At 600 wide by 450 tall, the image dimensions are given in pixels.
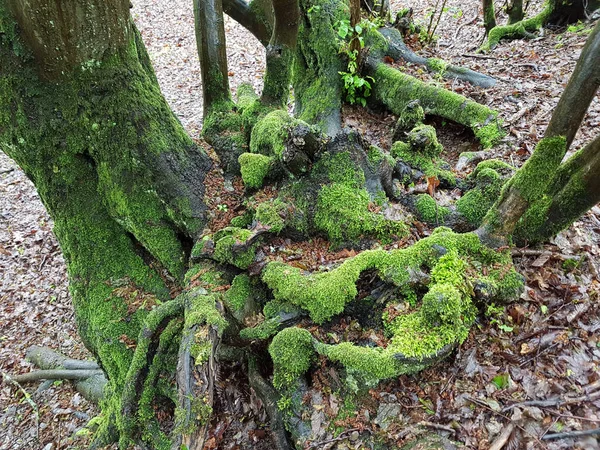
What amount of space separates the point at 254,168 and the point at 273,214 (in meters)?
0.70

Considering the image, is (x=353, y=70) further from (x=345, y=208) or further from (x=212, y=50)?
(x=345, y=208)

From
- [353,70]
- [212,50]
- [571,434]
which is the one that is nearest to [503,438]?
[571,434]

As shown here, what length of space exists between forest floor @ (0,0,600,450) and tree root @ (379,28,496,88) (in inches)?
10.6

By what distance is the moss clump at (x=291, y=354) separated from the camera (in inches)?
117

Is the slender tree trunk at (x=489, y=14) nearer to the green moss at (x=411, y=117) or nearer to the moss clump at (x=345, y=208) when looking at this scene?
the green moss at (x=411, y=117)

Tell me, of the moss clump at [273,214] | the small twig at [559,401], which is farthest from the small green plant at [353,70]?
the small twig at [559,401]

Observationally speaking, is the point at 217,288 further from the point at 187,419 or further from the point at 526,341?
the point at 526,341

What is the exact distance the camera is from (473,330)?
3080 millimetres

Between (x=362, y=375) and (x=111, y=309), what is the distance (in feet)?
8.61

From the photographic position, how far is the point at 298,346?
118 inches

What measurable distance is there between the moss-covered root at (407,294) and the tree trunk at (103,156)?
144cm

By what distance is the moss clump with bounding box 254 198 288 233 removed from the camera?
3.76 meters

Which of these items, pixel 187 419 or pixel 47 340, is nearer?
pixel 187 419

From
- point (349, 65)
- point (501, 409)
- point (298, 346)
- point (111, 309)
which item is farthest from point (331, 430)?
point (349, 65)
